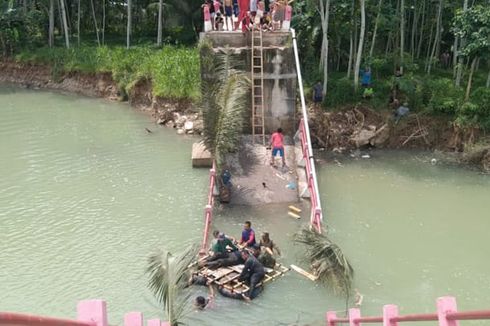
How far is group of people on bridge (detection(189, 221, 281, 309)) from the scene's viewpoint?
10570mm

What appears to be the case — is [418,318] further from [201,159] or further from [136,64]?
[136,64]

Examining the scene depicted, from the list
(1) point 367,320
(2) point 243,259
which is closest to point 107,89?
(2) point 243,259

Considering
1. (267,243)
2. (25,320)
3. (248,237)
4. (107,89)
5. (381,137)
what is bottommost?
(267,243)

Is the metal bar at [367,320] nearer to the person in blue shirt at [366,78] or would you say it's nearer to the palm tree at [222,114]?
the palm tree at [222,114]

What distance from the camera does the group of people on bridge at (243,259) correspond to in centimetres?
1057

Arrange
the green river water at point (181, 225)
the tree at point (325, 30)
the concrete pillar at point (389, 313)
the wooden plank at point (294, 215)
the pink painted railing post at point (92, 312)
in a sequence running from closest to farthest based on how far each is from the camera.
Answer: the pink painted railing post at point (92, 312), the concrete pillar at point (389, 313), the green river water at point (181, 225), the wooden plank at point (294, 215), the tree at point (325, 30)

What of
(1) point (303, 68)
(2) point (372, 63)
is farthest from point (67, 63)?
(2) point (372, 63)

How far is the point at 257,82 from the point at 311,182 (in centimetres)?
451

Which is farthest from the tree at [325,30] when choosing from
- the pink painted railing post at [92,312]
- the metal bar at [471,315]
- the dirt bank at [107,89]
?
the pink painted railing post at [92,312]

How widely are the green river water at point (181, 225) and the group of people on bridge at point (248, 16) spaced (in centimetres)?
429

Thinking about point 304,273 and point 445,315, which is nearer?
point 445,315

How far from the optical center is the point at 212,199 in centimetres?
1402

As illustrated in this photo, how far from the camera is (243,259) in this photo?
11.3 metres

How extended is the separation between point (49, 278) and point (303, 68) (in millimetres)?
13064
